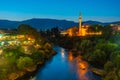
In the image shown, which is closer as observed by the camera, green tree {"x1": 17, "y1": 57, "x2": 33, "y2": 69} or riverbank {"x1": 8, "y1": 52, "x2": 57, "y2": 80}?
riverbank {"x1": 8, "y1": 52, "x2": 57, "y2": 80}

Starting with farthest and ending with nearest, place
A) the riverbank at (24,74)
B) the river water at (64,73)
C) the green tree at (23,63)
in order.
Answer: the green tree at (23,63) → the river water at (64,73) → the riverbank at (24,74)

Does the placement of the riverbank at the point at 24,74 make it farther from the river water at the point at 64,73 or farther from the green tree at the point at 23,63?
the river water at the point at 64,73

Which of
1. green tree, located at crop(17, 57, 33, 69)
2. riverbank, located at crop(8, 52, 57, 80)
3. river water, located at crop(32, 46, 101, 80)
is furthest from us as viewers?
green tree, located at crop(17, 57, 33, 69)

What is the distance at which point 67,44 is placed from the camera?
56.8m

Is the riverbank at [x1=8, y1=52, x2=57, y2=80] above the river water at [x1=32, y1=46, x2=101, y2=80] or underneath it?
above

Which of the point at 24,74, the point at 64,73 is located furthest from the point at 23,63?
the point at 64,73

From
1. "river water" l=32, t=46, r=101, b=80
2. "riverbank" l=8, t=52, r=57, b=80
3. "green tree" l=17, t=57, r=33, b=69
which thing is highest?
"green tree" l=17, t=57, r=33, b=69

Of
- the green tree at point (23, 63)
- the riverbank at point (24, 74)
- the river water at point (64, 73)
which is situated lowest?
the river water at point (64, 73)

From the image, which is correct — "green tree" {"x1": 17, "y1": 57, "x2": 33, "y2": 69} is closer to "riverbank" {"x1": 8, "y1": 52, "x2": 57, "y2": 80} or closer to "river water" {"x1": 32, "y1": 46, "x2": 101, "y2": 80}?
"riverbank" {"x1": 8, "y1": 52, "x2": 57, "y2": 80}

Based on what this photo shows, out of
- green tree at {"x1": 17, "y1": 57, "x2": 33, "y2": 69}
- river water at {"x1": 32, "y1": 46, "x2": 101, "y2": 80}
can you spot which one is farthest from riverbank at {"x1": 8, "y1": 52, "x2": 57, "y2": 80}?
river water at {"x1": 32, "y1": 46, "x2": 101, "y2": 80}

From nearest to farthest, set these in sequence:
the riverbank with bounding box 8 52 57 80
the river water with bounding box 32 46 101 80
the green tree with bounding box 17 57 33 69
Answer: the riverbank with bounding box 8 52 57 80 → the river water with bounding box 32 46 101 80 → the green tree with bounding box 17 57 33 69

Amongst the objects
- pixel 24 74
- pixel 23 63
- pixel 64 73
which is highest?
pixel 23 63

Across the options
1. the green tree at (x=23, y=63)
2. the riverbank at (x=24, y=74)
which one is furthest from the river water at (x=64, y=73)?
the green tree at (x=23, y=63)

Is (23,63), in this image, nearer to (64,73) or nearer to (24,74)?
(24,74)
